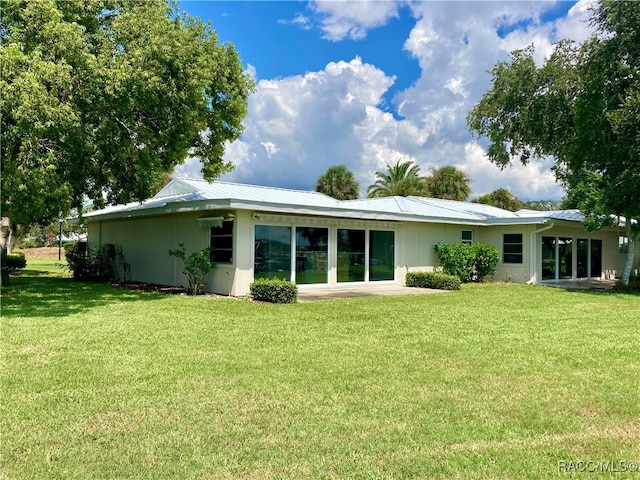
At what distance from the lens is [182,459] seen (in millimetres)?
3383

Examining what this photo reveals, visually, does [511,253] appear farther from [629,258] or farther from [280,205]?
[280,205]

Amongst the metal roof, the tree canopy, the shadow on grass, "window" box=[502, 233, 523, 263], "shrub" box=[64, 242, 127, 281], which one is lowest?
the shadow on grass

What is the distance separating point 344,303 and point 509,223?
9.97 meters

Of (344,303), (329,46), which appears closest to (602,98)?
(329,46)

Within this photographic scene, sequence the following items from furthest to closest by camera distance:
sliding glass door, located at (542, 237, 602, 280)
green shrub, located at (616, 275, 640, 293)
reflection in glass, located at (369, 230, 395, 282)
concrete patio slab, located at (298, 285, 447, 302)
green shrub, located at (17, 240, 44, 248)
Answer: green shrub, located at (17, 240, 44, 248)
sliding glass door, located at (542, 237, 602, 280)
reflection in glass, located at (369, 230, 395, 282)
green shrub, located at (616, 275, 640, 293)
concrete patio slab, located at (298, 285, 447, 302)

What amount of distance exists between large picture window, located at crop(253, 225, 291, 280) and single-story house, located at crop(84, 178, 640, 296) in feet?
0.09

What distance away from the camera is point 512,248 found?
1912 cm

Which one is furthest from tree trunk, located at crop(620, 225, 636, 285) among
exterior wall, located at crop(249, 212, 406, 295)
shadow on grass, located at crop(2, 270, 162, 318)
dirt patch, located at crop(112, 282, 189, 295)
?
shadow on grass, located at crop(2, 270, 162, 318)

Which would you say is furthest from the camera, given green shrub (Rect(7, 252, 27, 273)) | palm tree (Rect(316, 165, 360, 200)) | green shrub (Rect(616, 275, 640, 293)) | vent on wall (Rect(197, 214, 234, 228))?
palm tree (Rect(316, 165, 360, 200))

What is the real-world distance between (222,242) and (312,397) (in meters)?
9.30

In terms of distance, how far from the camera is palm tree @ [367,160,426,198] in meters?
35.1

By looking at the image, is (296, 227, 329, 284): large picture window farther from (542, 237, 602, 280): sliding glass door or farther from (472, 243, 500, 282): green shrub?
(542, 237, 602, 280): sliding glass door

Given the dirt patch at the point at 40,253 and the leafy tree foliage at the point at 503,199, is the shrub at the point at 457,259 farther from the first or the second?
the dirt patch at the point at 40,253

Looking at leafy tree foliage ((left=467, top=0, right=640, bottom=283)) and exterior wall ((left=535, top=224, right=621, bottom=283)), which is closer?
leafy tree foliage ((left=467, top=0, right=640, bottom=283))
